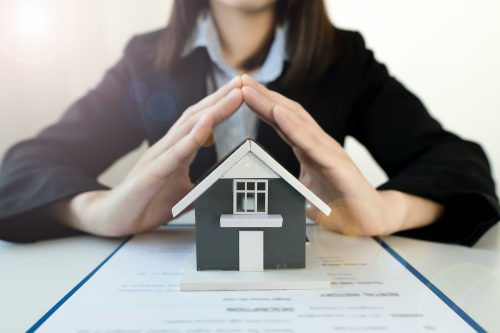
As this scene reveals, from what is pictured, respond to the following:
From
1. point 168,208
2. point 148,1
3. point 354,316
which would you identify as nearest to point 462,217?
point 354,316

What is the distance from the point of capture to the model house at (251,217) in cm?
55

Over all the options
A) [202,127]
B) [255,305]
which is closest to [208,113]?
[202,127]

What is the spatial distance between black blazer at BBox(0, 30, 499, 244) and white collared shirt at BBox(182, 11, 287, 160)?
37mm

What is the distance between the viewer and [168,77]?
1.05 metres

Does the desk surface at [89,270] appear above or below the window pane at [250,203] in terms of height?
below

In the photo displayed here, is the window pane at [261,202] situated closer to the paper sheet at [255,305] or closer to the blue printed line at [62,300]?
the paper sheet at [255,305]

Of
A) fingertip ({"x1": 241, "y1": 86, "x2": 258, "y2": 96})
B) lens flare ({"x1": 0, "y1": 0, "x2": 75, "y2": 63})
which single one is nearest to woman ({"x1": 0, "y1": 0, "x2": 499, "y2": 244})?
fingertip ({"x1": 241, "y1": 86, "x2": 258, "y2": 96})

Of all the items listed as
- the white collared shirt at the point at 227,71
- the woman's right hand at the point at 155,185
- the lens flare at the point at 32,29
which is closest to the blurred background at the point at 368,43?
the lens flare at the point at 32,29

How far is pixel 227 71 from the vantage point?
1062 millimetres

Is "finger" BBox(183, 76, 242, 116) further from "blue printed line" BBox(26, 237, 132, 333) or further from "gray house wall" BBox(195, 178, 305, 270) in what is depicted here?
"blue printed line" BBox(26, 237, 132, 333)

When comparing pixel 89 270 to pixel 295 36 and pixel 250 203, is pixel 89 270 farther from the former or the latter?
pixel 295 36

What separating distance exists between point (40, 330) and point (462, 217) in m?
0.63

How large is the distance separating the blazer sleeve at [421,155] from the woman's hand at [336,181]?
3cm

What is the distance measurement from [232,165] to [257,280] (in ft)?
0.46
